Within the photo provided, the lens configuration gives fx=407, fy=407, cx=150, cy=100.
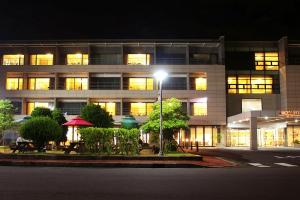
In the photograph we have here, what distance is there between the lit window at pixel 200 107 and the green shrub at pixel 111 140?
32.7m

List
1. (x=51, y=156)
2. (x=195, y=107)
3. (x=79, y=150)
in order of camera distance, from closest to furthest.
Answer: (x=51, y=156) < (x=79, y=150) < (x=195, y=107)

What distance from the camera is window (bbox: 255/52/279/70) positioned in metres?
60.4

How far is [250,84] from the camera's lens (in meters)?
59.9

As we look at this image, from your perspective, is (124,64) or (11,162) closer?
(11,162)

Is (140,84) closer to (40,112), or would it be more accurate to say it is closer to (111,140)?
(40,112)

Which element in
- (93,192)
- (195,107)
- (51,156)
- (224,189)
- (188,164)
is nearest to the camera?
(93,192)

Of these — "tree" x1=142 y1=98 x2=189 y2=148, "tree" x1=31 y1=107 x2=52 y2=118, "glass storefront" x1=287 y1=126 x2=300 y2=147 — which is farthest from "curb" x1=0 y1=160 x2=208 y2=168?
"glass storefront" x1=287 y1=126 x2=300 y2=147

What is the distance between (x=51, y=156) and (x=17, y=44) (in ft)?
129

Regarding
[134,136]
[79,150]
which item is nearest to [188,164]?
[134,136]

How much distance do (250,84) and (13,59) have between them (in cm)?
3573

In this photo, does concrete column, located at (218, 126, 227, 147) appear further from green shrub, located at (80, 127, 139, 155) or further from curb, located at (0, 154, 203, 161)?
curb, located at (0, 154, 203, 161)

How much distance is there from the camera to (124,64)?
59750 millimetres

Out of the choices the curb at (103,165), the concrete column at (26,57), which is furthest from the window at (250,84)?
the curb at (103,165)

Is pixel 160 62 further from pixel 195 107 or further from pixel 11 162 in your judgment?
pixel 11 162
